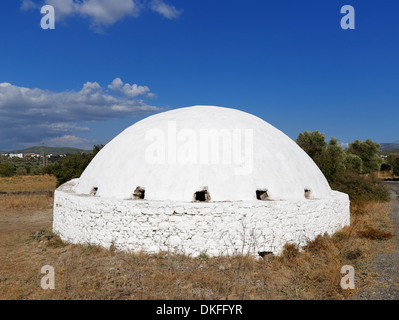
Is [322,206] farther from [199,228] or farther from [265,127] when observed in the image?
[199,228]

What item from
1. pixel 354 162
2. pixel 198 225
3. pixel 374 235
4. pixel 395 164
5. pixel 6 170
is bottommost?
pixel 374 235

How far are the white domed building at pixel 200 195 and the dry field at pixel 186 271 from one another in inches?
Answer: 20.3

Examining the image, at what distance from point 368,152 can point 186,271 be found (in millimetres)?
50008

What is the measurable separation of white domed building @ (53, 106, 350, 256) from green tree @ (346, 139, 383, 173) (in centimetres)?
4185

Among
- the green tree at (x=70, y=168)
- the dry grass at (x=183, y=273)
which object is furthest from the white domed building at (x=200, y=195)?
the green tree at (x=70, y=168)

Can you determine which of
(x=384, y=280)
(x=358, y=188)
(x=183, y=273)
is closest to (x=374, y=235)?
(x=384, y=280)

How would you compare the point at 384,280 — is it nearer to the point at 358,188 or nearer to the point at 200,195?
the point at 200,195

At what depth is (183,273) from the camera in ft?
27.7

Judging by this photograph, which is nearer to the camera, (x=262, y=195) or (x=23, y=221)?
(x=262, y=195)

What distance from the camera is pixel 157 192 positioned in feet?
34.3

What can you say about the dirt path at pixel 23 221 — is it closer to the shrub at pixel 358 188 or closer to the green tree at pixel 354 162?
the shrub at pixel 358 188

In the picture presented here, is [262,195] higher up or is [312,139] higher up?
[312,139]

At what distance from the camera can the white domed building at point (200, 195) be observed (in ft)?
32.4

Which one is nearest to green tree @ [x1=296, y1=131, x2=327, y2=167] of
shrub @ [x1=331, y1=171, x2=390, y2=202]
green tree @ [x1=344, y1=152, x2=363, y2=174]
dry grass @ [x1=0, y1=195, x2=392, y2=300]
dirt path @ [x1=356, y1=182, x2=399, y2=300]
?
green tree @ [x1=344, y1=152, x2=363, y2=174]
